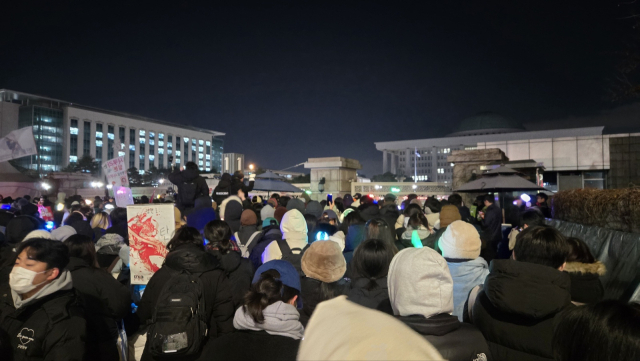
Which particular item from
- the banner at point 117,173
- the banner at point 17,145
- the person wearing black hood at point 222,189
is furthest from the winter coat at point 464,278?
the banner at point 17,145

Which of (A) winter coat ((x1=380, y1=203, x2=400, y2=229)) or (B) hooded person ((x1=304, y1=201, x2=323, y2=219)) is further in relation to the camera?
(B) hooded person ((x1=304, y1=201, x2=323, y2=219))

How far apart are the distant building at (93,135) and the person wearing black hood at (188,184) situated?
296 feet

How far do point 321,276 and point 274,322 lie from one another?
3.93 ft

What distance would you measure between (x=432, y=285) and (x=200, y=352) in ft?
5.75

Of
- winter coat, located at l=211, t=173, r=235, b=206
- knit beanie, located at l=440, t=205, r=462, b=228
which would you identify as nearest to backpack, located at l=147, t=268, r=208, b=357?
knit beanie, located at l=440, t=205, r=462, b=228

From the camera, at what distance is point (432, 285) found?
2.53 m

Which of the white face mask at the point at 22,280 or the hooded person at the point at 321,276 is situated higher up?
the white face mask at the point at 22,280

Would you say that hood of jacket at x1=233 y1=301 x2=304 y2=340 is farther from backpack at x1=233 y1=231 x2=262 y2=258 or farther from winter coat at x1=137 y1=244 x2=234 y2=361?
backpack at x1=233 y1=231 x2=262 y2=258

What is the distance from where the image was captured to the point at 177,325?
278cm

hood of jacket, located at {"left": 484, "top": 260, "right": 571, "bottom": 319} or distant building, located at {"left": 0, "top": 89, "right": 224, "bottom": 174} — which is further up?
distant building, located at {"left": 0, "top": 89, "right": 224, "bottom": 174}

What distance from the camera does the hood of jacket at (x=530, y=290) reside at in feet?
8.54

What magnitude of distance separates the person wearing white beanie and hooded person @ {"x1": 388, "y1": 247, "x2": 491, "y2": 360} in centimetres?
139

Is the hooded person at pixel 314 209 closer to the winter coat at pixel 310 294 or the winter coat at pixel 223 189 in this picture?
the winter coat at pixel 223 189

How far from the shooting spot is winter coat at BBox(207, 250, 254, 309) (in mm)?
3826
